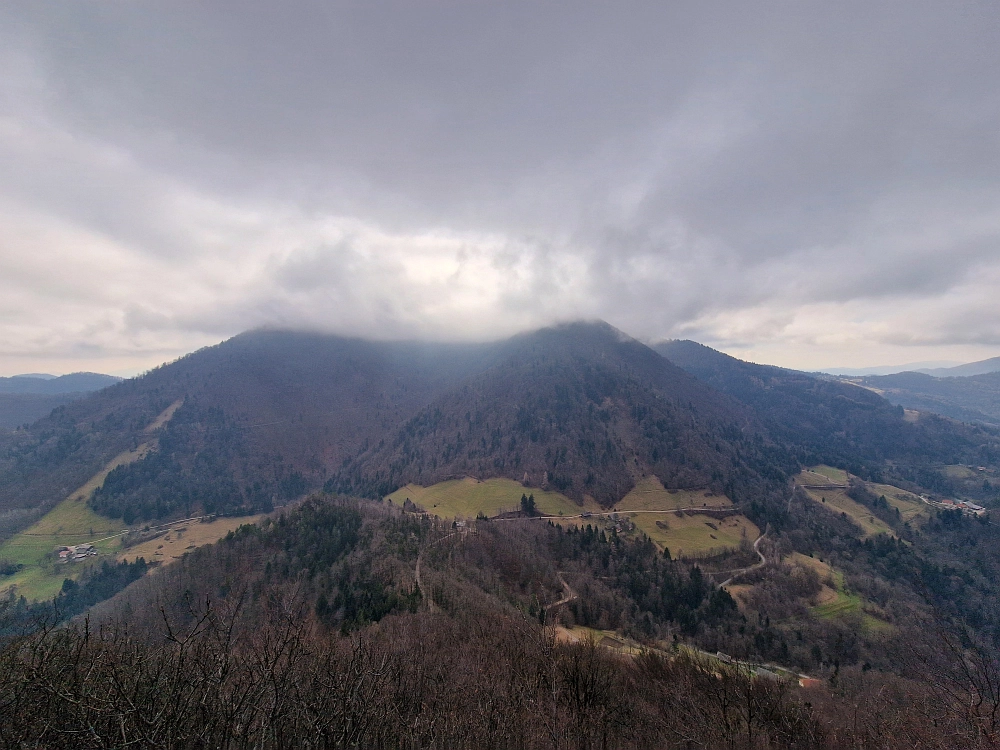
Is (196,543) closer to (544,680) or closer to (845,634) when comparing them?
(544,680)

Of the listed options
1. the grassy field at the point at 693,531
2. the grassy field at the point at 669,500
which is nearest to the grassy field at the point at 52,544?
the grassy field at the point at 693,531

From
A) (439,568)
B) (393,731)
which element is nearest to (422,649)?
(393,731)

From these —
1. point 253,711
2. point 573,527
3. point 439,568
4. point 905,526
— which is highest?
point 253,711

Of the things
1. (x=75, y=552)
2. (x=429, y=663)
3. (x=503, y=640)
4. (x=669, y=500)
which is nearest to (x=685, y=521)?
(x=669, y=500)

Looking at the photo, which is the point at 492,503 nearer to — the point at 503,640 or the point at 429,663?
the point at 503,640

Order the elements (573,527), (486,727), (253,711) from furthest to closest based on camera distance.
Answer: (573,527), (486,727), (253,711)

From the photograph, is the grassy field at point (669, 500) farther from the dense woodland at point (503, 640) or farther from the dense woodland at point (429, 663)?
the dense woodland at point (429, 663)

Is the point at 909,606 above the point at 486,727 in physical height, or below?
below
